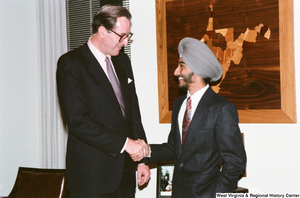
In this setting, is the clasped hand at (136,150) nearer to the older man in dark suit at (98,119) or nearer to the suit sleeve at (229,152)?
the older man in dark suit at (98,119)

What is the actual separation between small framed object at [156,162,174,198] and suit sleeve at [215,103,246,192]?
1.33m

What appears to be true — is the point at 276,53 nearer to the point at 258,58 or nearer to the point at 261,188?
the point at 258,58

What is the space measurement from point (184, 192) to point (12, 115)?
124 inches

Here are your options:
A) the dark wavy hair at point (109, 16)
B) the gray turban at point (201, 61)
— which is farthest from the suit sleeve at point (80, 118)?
the gray turban at point (201, 61)

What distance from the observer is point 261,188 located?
329 centimetres

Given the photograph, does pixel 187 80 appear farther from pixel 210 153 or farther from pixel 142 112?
pixel 142 112

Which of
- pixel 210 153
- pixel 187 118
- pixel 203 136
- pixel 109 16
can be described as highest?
pixel 109 16

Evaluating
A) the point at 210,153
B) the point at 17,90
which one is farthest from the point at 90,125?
the point at 17,90

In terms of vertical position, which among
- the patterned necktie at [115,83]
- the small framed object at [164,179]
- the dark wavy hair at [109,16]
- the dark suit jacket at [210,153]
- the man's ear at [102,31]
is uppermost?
the dark wavy hair at [109,16]

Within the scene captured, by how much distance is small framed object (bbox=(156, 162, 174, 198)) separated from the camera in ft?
11.5

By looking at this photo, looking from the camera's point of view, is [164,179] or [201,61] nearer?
[201,61]

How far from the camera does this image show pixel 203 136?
2.32m

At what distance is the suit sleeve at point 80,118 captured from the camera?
230 cm

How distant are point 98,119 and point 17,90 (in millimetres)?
2669
